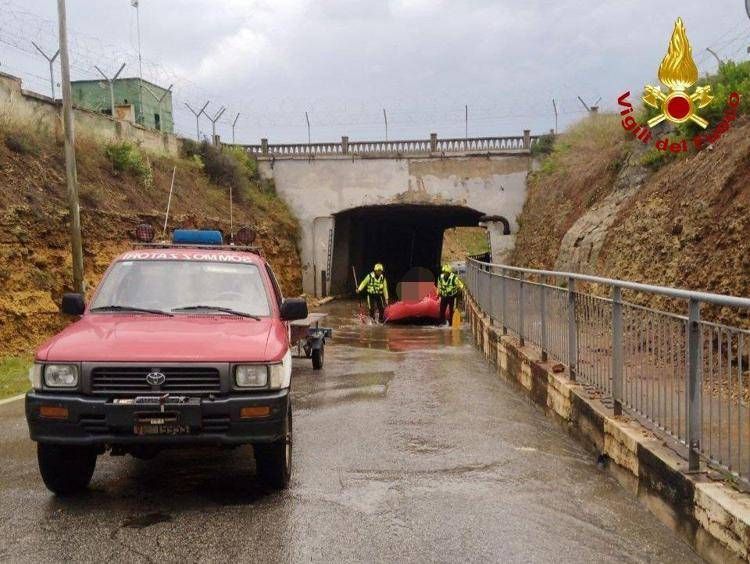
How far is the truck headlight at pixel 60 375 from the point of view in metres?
5.22

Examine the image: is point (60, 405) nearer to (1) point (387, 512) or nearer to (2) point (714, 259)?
(1) point (387, 512)

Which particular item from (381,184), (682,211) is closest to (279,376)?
(682,211)

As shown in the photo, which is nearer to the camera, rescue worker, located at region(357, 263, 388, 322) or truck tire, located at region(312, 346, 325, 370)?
truck tire, located at region(312, 346, 325, 370)

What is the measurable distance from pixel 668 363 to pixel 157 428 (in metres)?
3.64

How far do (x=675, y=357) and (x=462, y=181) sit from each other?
89.8 ft

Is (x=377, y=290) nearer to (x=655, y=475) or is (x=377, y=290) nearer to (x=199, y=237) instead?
(x=199, y=237)

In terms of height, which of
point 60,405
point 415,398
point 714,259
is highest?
point 714,259

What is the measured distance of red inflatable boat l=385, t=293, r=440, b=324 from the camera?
68.5 feet

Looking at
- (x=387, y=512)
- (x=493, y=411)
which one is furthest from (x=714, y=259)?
(x=387, y=512)

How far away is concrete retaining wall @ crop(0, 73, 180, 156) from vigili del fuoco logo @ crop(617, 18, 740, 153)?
1559 cm

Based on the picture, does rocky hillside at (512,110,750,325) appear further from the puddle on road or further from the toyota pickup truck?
the toyota pickup truck

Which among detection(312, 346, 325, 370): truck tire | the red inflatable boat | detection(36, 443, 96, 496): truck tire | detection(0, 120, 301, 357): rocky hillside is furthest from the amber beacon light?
detection(36, 443, 96, 496): truck tire

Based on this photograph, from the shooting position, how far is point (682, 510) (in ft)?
15.5

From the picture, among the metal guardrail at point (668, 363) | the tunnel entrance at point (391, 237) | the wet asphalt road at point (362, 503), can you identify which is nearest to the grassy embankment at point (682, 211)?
the metal guardrail at point (668, 363)
